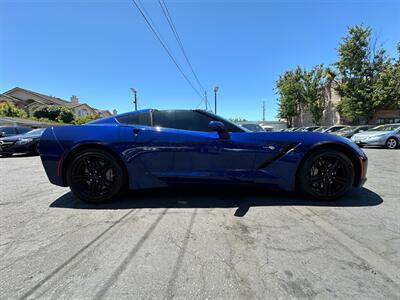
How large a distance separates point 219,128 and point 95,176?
71.8 inches

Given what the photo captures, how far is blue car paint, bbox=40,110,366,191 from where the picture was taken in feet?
9.12

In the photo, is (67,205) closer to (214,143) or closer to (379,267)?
(214,143)

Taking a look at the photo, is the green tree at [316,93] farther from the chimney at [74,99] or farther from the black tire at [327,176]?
the chimney at [74,99]

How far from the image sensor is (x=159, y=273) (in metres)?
1.54

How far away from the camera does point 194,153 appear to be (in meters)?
2.79

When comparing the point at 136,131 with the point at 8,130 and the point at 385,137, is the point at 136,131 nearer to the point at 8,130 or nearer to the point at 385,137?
the point at 8,130

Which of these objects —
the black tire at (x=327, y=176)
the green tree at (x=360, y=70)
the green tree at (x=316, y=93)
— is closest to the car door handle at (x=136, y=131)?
the black tire at (x=327, y=176)

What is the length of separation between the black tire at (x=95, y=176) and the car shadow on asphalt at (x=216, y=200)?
0.49 feet

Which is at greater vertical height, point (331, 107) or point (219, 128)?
point (331, 107)

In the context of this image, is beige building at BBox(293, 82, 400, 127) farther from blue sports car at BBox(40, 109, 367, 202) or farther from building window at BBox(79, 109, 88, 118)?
building window at BBox(79, 109, 88, 118)

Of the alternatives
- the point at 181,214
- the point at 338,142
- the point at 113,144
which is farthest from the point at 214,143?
the point at 338,142

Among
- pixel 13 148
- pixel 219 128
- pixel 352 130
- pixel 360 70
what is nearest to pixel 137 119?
pixel 219 128

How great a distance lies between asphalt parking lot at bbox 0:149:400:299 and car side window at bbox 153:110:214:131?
1.05 meters

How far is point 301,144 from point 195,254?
1.97 meters
